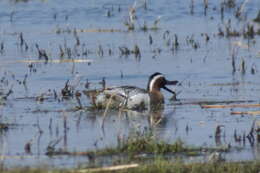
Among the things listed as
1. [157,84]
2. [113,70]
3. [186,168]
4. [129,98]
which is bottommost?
[186,168]

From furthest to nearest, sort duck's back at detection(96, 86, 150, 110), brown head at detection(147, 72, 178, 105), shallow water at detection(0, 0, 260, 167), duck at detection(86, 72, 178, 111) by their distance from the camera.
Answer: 1. brown head at detection(147, 72, 178, 105)
2. duck's back at detection(96, 86, 150, 110)
3. duck at detection(86, 72, 178, 111)
4. shallow water at detection(0, 0, 260, 167)

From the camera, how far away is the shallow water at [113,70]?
9.80m

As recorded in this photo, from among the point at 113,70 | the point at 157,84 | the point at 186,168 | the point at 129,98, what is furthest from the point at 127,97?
the point at 186,168

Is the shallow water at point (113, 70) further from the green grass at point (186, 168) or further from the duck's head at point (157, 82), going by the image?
the green grass at point (186, 168)

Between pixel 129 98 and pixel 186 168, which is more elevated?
pixel 129 98

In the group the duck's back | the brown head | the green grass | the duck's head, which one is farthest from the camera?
the duck's head

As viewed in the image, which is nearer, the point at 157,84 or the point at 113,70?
the point at 157,84

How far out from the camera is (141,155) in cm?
855

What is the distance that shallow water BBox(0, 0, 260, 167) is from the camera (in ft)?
32.2

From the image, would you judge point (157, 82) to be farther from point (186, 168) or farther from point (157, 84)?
point (186, 168)

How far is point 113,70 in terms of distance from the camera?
48.9ft

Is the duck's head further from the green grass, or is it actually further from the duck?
the green grass

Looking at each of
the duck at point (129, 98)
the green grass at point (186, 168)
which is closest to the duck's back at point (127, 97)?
the duck at point (129, 98)

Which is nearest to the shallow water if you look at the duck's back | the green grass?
the duck's back
